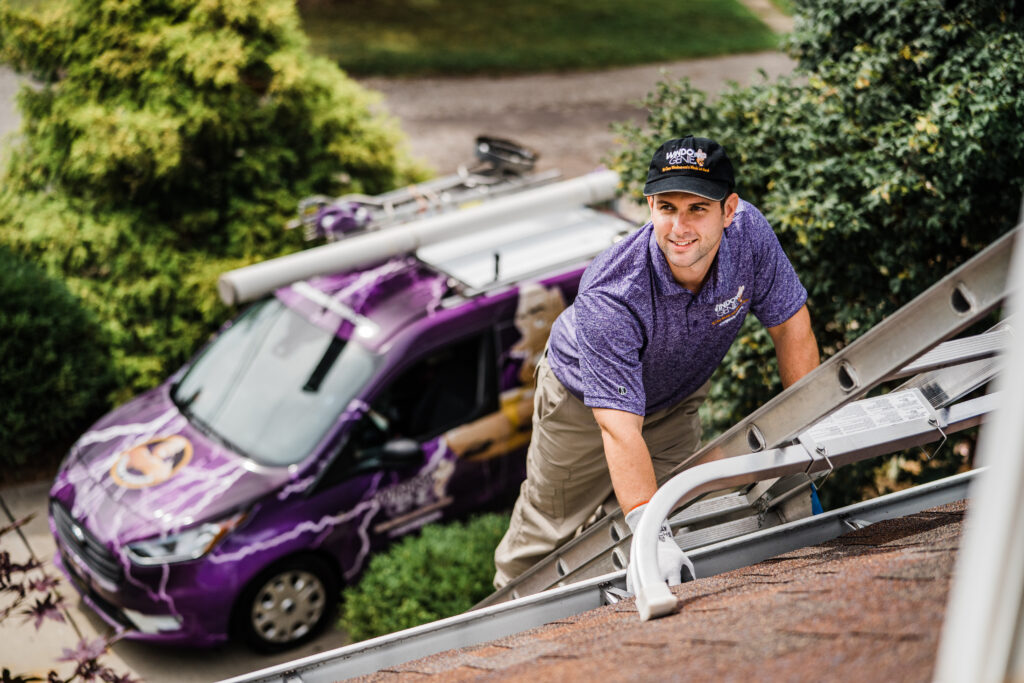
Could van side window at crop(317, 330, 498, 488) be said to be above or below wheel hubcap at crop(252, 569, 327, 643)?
above

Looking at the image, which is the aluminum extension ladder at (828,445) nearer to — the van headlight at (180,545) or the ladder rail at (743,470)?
the ladder rail at (743,470)

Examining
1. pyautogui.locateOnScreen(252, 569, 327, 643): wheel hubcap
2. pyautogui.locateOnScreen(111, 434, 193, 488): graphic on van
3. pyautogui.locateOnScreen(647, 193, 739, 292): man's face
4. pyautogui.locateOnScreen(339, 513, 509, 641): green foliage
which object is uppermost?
pyautogui.locateOnScreen(647, 193, 739, 292): man's face

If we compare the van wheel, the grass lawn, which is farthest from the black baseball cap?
the grass lawn

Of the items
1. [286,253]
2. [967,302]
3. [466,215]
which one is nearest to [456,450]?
[466,215]

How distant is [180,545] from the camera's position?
15.5 feet

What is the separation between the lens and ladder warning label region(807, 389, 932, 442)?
7.22ft

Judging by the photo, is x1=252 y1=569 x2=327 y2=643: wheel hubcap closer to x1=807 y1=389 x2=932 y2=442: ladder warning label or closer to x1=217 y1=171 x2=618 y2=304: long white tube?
x1=217 y1=171 x2=618 y2=304: long white tube

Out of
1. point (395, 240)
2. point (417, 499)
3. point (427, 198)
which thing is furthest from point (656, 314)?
point (427, 198)

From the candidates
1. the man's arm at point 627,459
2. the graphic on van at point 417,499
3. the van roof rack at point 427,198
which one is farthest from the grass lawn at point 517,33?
the man's arm at point 627,459

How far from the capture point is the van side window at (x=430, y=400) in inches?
201

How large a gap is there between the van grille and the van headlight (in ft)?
0.48

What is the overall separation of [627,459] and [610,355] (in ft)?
0.99

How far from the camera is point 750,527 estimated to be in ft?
8.24

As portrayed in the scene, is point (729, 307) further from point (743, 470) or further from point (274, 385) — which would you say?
point (274, 385)
